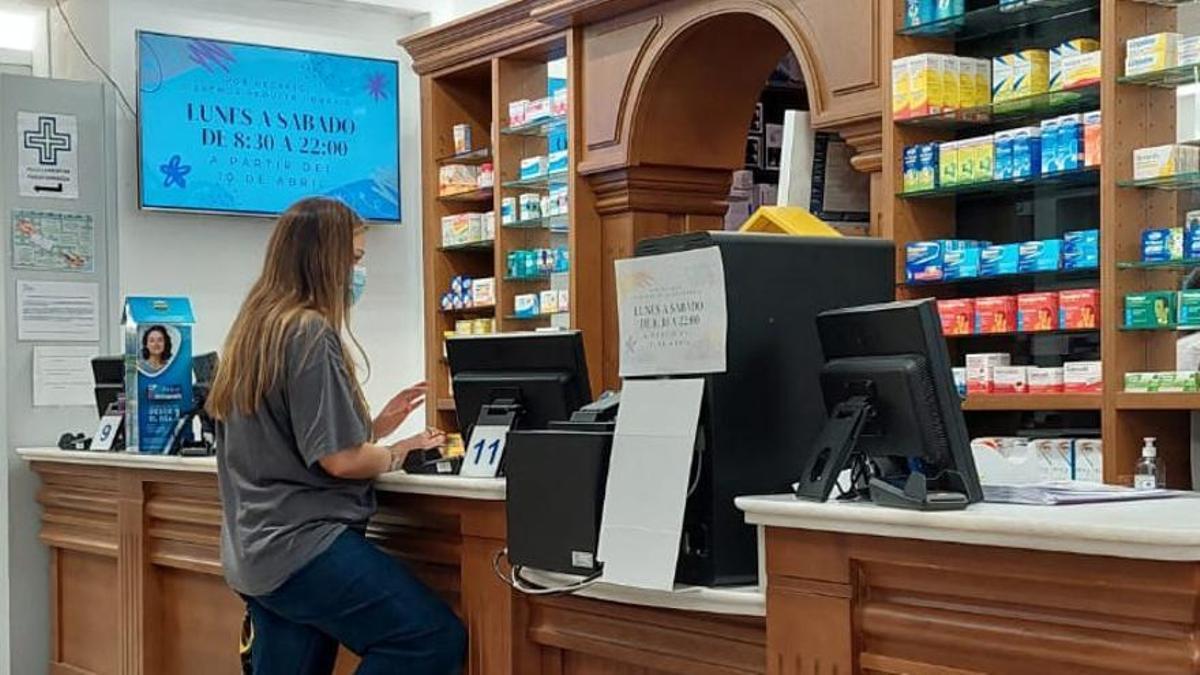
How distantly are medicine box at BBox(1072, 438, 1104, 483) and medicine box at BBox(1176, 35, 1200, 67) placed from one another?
98cm

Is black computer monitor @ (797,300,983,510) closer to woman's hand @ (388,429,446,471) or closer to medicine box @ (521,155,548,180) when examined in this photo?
woman's hand @ (388,429,446,471)

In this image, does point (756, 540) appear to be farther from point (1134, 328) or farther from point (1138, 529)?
point (1134, 328)

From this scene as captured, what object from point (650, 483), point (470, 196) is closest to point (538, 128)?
point (470, 196)

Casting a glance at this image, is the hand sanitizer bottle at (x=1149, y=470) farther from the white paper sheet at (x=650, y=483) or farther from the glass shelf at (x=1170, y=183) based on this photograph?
the white paper sheet at (x=650, y=483)

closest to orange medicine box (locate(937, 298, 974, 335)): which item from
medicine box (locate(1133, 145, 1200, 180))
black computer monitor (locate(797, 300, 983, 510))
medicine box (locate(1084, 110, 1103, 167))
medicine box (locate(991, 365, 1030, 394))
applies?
medicine box (locate(991, 365, 1030, 394))

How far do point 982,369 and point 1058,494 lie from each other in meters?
2.02

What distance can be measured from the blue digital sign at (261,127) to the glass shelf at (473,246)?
705 mm

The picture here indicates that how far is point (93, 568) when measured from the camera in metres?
5.18

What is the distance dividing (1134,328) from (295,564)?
7.05ft

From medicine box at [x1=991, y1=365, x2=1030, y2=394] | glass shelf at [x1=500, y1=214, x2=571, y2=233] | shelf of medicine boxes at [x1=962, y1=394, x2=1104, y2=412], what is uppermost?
glass shelf at [x1=500, y1=214, x2=571, y2=233]

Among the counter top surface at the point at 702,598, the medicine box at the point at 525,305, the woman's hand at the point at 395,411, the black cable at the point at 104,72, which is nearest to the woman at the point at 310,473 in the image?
the woman's hand at the point at 395,411

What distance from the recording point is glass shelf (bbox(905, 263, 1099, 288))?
13.6 feet

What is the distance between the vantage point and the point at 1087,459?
160 inches

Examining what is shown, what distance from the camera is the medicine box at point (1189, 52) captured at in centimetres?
377
